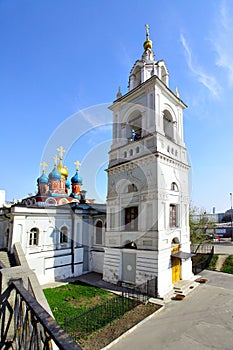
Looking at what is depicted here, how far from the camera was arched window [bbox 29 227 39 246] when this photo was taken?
45.7 ft

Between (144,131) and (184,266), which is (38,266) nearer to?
(184,266)

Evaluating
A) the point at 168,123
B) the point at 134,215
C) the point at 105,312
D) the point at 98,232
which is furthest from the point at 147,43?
the point at 105,312

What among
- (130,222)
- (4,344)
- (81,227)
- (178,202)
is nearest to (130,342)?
(4,344)

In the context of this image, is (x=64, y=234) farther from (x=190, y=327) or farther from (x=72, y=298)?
(x=190, y=327)

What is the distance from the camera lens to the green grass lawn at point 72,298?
9.33 metres

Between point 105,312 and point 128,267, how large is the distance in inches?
159

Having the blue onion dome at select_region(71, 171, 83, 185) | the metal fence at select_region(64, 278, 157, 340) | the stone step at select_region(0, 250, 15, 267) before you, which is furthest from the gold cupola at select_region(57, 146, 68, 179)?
the metal fence at select_region(64, 278, 157, 340)

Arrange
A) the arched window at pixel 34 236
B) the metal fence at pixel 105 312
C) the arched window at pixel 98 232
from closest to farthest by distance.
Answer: the metal fence at pixel 105 312 < the arched window at pixel 34 236 < the arched window at pixel 98 232

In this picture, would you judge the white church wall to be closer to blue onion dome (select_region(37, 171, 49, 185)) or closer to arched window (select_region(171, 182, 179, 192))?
arched window (select_region(171, 182, 179, 192))

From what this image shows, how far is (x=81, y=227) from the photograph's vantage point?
1669 centimetres

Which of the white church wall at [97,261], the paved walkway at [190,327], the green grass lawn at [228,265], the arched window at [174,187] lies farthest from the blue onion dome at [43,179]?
the green grass lawn at [228,265]

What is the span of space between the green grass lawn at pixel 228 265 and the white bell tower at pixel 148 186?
4.59 metres

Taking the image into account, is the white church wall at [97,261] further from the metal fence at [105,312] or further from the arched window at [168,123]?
the arched window at [168,123]

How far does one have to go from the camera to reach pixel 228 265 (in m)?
17.0
